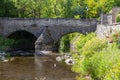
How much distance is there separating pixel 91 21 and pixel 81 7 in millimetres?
23162

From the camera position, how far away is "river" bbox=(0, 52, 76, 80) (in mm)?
39750

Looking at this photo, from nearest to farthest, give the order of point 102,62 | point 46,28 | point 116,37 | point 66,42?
point 102,62, point 116,37, point 46,28, point 66,42

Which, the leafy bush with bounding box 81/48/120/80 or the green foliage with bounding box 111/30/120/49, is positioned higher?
the green foliage with bounding box 111/30/120/49

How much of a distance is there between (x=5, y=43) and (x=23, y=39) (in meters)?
7.66

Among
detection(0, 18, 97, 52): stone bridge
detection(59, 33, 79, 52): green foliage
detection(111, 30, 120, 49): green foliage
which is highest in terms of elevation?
detection(111, 30, 120, 49): green foliage

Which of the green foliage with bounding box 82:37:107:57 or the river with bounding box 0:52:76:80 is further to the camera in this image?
the river with bounding box 0:52:76:80

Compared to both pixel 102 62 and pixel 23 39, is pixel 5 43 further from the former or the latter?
pixel 102 62

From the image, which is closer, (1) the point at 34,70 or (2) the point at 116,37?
(2) the point at 116,37

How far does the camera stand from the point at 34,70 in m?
45.0

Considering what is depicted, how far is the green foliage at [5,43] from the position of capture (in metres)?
64.2

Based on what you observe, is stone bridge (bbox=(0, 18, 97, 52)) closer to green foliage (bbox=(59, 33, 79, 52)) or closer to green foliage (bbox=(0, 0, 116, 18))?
green foliage (bbox=(59, 33, 79, 52))

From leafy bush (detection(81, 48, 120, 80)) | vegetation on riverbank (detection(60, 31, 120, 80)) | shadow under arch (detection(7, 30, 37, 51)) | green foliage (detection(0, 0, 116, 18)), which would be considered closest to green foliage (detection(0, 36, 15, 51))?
shadow under arch (detection(7, 30, 37, 51))

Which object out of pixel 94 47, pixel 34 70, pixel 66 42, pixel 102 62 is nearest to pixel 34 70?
pixel 34 70

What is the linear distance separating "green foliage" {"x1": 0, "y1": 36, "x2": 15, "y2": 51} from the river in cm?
874
